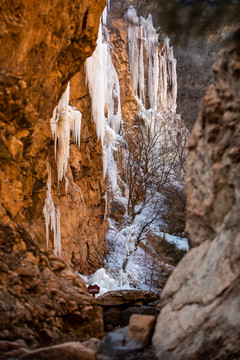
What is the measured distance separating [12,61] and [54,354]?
4.67 metres

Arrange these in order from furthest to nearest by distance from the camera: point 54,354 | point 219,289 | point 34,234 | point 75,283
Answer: point 34,234, point 75,283, point 54,354, point 219,289

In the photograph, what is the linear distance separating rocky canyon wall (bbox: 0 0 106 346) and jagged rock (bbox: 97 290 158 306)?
2.94m

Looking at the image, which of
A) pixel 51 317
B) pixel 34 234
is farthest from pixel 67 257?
pixel 51 317

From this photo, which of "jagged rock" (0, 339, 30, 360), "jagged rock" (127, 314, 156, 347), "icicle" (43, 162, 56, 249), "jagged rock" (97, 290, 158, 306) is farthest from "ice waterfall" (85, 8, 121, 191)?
"jagged rock" (127, 314, 156, 347)

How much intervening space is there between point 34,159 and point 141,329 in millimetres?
4245

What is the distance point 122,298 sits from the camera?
9.88 m

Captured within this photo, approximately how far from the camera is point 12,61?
614 cm

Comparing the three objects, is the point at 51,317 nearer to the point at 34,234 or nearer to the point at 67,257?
the point at 34,234

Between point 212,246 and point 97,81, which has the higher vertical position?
point 97,81

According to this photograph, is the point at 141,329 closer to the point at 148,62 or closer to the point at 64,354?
the point at 64,354

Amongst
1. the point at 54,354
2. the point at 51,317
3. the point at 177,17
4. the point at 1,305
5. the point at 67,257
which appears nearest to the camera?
the point at 54,354

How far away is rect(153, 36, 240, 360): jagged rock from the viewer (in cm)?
306

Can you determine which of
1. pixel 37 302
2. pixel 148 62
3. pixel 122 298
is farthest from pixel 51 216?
pixel 148 62

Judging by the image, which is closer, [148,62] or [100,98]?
[100,98]
